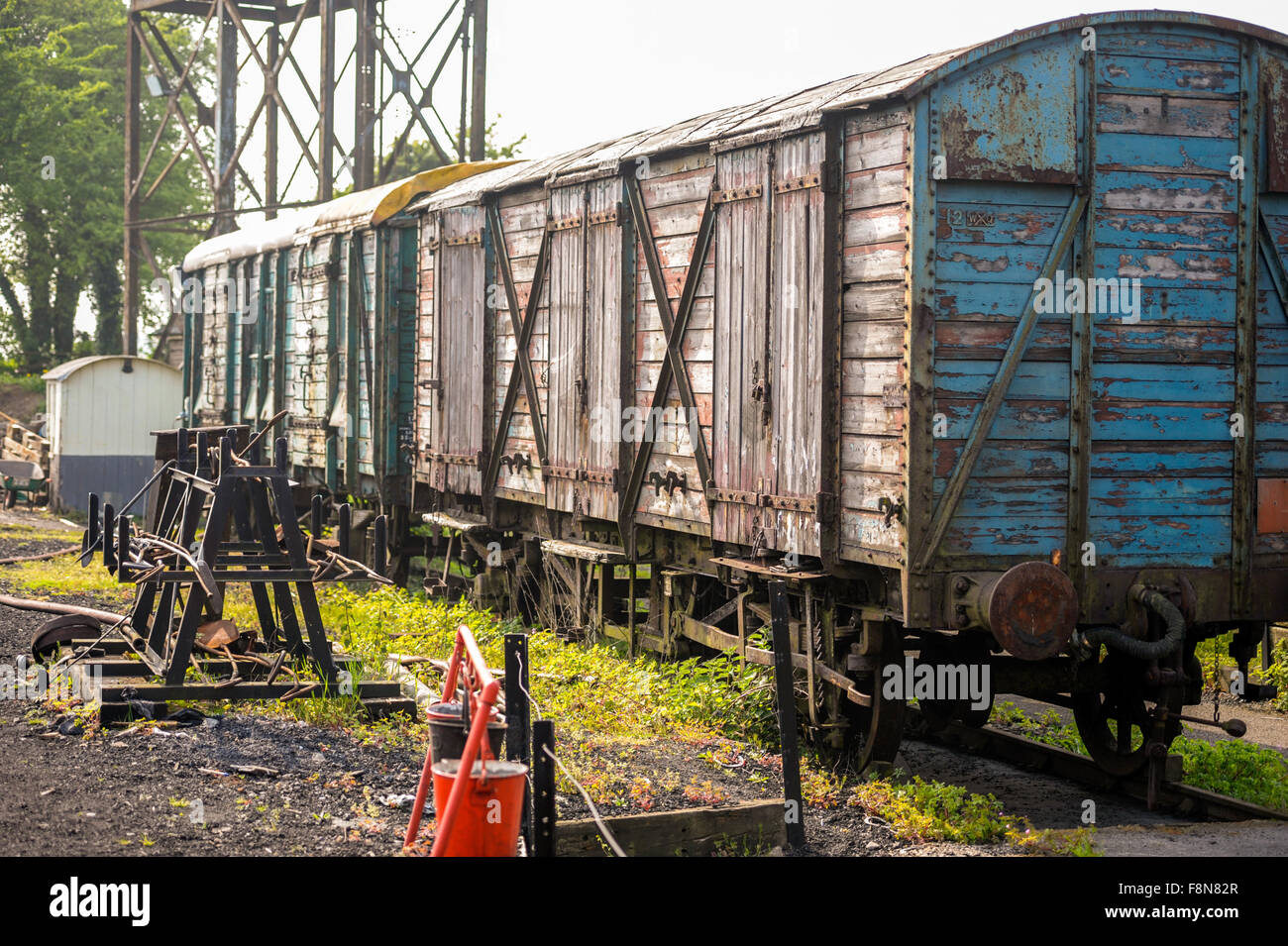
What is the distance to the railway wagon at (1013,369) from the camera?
7188mm

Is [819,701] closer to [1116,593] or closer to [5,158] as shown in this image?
[1116,593]

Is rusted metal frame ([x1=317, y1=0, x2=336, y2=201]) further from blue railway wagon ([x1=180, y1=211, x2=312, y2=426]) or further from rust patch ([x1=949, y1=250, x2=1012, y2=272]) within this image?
rust patch ([x1=949, y1=250, x2=1012, y2=272])

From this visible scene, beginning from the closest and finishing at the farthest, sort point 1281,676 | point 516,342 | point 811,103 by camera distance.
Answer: point 811,103
point 1281,676
point 516,342

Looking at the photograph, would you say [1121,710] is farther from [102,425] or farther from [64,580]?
[102,425]

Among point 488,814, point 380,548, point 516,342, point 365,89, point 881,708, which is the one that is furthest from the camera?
point 365,89

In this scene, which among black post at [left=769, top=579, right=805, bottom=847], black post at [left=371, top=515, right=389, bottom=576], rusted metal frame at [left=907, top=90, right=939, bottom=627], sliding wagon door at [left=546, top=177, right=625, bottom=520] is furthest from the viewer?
sliding wagon door at [left=546, top=177, right=625, bottom=520]

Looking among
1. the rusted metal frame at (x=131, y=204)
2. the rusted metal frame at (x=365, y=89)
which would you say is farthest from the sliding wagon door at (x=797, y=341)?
the rusted metal frame at (x=131, y=204)

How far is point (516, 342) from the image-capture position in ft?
40.0

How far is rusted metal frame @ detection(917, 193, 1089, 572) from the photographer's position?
7.14 meters

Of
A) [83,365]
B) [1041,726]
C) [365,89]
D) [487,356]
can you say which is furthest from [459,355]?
[83,365]

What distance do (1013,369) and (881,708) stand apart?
78.0 inches

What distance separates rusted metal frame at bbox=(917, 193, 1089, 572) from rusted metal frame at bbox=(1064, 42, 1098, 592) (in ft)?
0.30

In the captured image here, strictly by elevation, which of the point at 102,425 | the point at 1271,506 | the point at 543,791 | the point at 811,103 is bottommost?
the point at 543,791

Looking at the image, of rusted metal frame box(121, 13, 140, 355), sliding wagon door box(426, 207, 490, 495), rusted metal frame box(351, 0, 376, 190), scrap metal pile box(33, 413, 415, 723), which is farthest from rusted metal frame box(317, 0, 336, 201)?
scrap metal pile box(33, 413, 415, 723)
